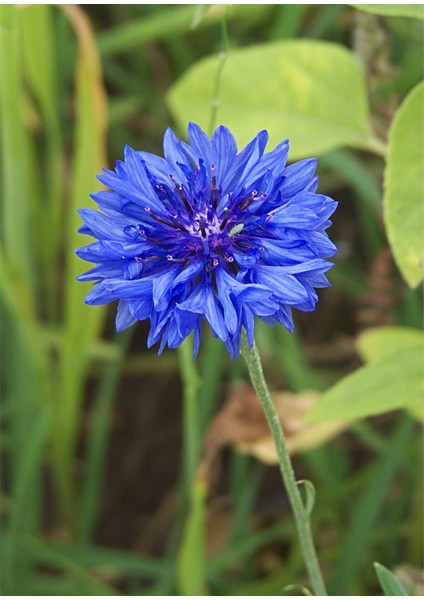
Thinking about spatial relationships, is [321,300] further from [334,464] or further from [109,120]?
[109,120]

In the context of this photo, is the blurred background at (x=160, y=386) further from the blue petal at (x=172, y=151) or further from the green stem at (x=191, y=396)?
the blue petal at (x=172, y=151)

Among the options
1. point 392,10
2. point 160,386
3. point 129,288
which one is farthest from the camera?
point 160,386

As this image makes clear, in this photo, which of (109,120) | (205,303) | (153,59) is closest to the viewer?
(205,303)

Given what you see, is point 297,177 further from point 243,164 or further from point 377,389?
point 377,389

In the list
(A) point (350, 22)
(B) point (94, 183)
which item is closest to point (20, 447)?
(B) point (94, 183)

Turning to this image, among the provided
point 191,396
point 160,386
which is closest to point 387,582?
point 191,396

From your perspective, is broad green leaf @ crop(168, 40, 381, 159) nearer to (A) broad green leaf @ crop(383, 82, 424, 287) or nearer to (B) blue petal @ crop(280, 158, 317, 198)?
(A) broad green leaf @ crop(383, 82, 424, 287)
